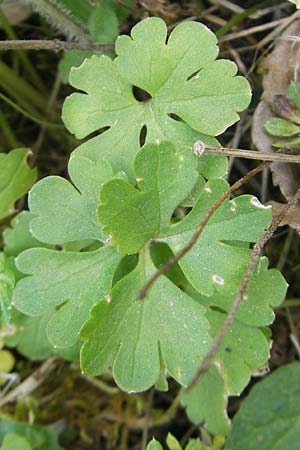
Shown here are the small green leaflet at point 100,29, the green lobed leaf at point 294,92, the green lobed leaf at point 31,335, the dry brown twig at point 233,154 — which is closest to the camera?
the dry brown twig at point 233,154

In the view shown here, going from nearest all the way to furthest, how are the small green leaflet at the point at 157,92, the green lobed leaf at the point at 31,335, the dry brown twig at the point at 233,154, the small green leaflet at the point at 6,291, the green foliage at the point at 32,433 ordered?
the dry brown twig at the point at 233,154
the small green leaflet at the point at 157,92
the small green leaflet at the point at 6,291
the green lobed leaf at the point at 31,335
the green foliage at the point at 32,433

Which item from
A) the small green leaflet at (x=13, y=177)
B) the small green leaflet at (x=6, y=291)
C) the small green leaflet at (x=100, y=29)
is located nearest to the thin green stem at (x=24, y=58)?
the small green leaflet at (x=100, y=29)

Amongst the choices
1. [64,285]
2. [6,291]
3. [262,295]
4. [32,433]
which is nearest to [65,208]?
[64,285]

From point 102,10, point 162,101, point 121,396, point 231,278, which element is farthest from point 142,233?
point 121,396

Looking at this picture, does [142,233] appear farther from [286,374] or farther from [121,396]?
[121,396]

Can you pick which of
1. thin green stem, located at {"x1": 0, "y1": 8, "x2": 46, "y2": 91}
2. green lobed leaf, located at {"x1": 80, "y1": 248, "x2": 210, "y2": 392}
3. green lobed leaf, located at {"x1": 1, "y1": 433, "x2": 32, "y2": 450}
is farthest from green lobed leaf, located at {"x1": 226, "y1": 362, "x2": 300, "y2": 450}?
thin green stem, located at {"x1": 0, "y1": 8, "x2": 46, "y2": 91}

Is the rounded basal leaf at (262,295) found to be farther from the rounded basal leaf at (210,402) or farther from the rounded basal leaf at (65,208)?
the rounded basal leaf at (65,208)
